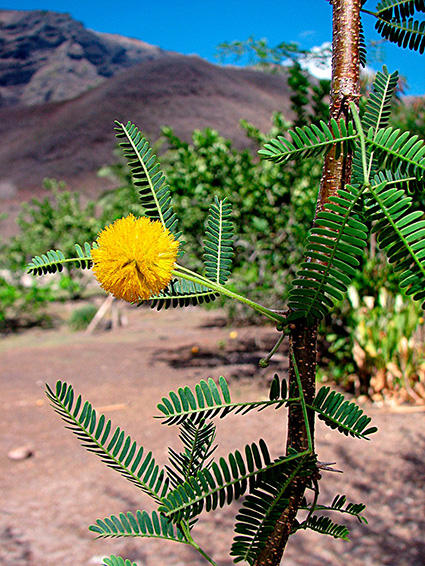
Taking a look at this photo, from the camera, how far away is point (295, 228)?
14.0ft

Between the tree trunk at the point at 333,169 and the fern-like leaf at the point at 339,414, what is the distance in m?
0.01

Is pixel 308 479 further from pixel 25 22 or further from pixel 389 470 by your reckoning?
pixel 25 22

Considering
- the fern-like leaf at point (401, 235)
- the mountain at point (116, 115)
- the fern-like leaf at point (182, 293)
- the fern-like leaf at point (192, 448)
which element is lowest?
the fern-like leaf at point (192, 448)

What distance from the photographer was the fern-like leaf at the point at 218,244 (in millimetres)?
564

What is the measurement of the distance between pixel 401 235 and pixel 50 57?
63.0 meters

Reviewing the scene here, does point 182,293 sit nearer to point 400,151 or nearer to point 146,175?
point 146,175

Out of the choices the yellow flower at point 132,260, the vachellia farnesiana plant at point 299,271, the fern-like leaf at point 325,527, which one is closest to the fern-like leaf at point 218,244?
the vachellia farnesiana plant at point 299,271

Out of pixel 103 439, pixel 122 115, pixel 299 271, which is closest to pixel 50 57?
pixel 122 115

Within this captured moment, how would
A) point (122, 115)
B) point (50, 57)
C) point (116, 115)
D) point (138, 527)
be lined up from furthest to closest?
1. point (50, 57)
2. point (122, 115)
3. point (116, 115)
4. point (138, 527)

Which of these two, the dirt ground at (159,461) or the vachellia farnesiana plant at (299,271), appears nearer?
the vachellia farnesiana plant at (299,271)

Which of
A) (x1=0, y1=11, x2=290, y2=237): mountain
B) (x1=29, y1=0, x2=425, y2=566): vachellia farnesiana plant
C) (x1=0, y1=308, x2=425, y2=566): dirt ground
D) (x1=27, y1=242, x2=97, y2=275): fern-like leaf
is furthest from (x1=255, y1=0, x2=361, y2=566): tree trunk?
(x1=0, y1=11, x2=290, y2=237): mountain

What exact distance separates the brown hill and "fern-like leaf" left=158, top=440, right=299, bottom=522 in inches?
1367

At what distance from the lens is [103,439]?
0.56 meters

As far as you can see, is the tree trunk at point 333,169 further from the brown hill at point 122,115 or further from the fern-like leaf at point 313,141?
the brown hill at point 122,115
